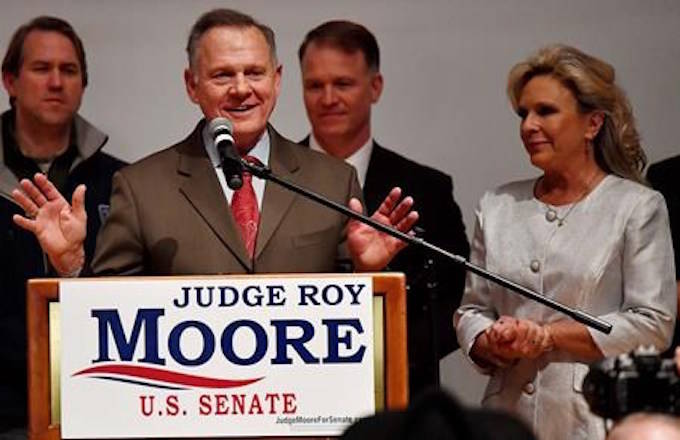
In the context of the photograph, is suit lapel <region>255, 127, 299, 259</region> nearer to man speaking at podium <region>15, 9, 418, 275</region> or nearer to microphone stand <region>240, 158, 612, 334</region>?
man speaking at podium <region>15, 9, 418, 275</region>

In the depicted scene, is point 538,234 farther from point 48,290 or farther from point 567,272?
point 48,290

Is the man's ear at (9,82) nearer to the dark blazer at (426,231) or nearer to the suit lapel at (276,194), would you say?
the dark blazer at (426,231)

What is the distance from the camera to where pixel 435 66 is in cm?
506

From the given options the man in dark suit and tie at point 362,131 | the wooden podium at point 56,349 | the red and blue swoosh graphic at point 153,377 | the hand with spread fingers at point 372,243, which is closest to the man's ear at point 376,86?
the man in dark suit and tie at point 362,131

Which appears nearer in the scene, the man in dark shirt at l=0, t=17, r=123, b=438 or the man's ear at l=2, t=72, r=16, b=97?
the man in dark shirt at l=0, t=17, r=123, b=438

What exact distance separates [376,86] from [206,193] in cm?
128

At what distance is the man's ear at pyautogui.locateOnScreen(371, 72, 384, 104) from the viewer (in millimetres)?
5031

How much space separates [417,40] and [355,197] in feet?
3.78

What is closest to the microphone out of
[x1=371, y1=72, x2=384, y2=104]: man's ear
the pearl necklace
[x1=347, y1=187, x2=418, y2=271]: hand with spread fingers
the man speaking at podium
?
the man speaking at podium

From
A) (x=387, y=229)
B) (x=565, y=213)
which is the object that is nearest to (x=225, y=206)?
(x=387, y=229)

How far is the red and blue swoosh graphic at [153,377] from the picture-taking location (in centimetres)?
330

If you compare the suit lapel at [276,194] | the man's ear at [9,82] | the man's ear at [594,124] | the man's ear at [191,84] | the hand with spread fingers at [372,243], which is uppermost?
the man's ear at [9,82]

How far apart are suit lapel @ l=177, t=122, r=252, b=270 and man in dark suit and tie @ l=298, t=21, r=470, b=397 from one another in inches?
38.2

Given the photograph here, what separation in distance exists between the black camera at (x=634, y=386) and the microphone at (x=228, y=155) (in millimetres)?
930
